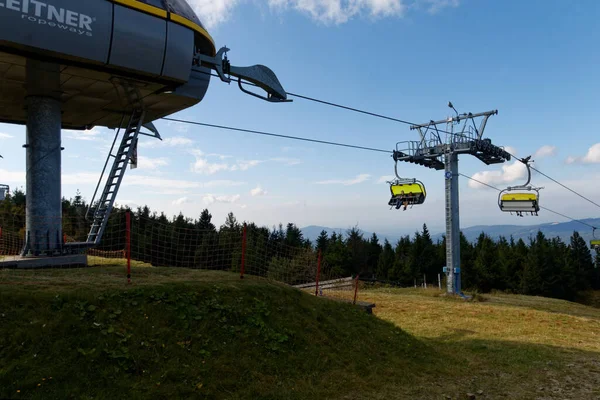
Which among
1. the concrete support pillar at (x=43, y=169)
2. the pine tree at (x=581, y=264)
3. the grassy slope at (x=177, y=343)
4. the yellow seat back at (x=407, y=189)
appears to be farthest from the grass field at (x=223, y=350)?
the pine tree at (x=581, y=264)

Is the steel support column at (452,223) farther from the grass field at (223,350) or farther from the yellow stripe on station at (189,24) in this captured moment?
the yellow stripe on station at (189,24)

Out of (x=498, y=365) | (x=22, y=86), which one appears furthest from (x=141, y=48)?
(x=498, y=365)

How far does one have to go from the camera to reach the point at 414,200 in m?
27.0

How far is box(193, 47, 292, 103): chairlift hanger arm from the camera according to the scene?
13.6 metres

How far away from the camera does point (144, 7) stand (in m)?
11.0

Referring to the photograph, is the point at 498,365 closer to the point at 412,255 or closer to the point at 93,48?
the point at 93,48

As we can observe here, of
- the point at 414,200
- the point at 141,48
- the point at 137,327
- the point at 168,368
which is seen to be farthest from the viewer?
the point at 414,200

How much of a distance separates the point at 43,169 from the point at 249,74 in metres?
6.89

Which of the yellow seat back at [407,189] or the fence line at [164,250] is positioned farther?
the yellow seat back at [407,189]

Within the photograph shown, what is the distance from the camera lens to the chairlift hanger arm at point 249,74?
1362cm

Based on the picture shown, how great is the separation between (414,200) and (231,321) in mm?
20419

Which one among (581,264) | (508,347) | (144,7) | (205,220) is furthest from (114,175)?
(581,264)

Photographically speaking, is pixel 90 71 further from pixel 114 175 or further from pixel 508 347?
pixel 508 347

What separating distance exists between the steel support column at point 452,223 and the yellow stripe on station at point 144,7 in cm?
2144
